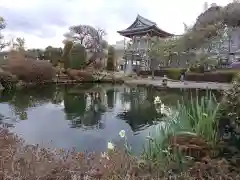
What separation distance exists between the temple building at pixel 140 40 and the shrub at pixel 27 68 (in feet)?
47.6

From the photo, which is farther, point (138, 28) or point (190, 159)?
point (138, 28)

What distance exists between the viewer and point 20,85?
79.4 ft

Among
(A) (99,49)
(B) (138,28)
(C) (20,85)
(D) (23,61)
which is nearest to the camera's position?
(C) (20,85)

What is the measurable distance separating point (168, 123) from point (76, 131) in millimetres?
4722

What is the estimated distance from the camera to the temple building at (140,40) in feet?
125

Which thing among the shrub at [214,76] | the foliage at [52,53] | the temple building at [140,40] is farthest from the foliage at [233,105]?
the foliage at [52,53]

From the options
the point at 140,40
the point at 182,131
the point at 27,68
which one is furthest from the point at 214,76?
the point at 182,131

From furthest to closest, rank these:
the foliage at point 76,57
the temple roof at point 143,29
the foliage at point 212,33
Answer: the temple roof at point 143,29 → the foliage at point 76,57 → the foliage at point 212,33

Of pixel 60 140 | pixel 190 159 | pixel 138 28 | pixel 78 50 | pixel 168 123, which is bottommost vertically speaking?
pixel 60 140

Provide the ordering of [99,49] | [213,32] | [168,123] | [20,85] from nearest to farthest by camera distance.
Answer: [168,123] < [20,85] < [213,32] < [99,49]

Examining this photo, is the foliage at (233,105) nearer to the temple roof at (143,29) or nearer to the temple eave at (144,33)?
the temple roof at (143,29)

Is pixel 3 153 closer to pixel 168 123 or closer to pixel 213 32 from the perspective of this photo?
pixel 168 123

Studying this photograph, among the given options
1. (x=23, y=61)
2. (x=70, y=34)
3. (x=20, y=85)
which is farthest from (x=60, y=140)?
(x=70, y=34)

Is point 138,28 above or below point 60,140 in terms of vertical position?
above
